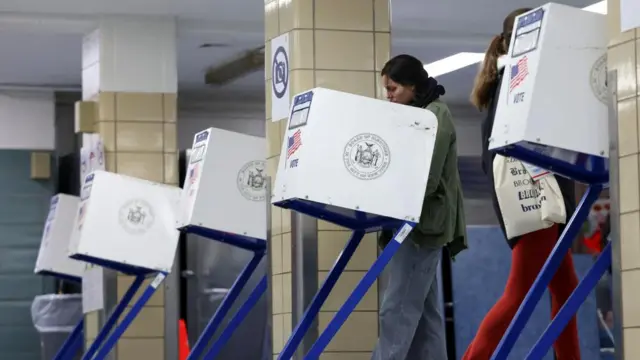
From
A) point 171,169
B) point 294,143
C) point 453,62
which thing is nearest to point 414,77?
point 294,143

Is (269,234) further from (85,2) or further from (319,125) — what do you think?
(85,2)

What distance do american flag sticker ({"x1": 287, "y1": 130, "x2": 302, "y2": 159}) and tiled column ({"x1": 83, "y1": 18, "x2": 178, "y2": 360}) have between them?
3.54 meters

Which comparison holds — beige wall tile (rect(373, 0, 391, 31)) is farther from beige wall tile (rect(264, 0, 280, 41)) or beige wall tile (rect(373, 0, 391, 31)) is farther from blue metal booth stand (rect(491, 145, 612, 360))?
blue metal booth stand (rect(491, 145, 612, 360))

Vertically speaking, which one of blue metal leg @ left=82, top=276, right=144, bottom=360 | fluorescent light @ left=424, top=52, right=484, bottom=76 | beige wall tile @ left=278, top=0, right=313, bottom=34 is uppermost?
fluorescent light @ left=424, top=52, right=484, bottom=76

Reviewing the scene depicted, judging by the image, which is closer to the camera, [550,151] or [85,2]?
[550,151]

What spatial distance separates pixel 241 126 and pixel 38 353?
253 cm

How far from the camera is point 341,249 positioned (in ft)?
16.1

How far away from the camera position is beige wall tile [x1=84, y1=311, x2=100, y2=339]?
24.9 feet

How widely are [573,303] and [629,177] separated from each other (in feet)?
1.38

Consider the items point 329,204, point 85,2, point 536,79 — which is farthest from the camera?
point 85,2

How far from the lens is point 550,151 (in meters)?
3.56

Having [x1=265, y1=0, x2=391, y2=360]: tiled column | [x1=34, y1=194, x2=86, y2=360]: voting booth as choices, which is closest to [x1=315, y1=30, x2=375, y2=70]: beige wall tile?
[x1=265, y1=0, x2=391, y2=360]: tiled column

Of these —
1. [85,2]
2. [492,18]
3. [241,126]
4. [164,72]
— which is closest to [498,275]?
[492,18]

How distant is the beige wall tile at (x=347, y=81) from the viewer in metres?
4.98
